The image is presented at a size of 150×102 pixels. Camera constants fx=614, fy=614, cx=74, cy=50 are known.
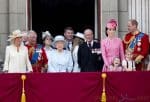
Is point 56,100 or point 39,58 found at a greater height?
point 39,58

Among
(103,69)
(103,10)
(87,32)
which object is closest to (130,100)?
(103,69)

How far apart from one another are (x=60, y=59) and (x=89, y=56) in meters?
0.65

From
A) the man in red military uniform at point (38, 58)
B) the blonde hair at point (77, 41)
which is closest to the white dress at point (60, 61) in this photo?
the man in red military uniform at point (38, 58)

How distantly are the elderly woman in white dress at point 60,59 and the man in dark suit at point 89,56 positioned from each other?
0.87 feet

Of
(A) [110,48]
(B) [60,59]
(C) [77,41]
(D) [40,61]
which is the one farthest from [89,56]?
(D) [40,61]

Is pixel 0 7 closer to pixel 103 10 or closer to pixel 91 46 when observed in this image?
pixel 103 10

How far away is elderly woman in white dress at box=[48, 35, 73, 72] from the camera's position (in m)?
13.2

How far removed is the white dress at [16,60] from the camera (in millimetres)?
13070

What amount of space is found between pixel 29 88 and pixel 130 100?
81.5 inches

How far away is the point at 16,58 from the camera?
13.1 meters

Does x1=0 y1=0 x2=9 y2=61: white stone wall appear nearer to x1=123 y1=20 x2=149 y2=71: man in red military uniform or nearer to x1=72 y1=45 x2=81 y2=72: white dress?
x1=72 y1=45 x2=81 y2=72: white dress

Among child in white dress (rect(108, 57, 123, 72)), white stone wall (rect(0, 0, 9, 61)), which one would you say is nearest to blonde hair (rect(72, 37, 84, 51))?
child in white dress (rect(108, 57, 123, 72))

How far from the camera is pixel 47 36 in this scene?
13.9 m

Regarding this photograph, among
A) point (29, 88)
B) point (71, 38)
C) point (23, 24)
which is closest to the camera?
point (29, 88)
